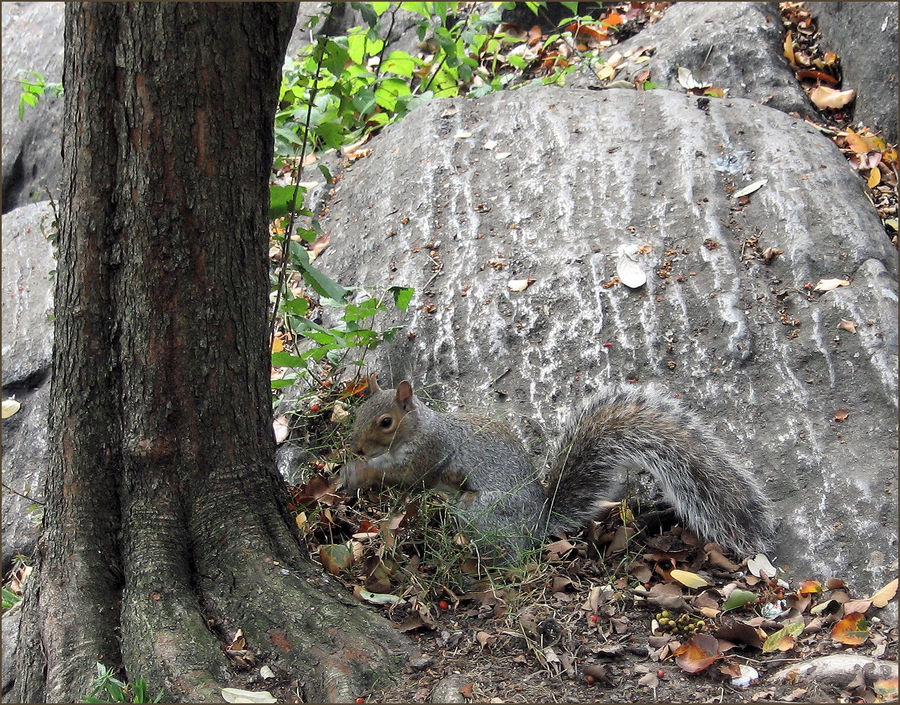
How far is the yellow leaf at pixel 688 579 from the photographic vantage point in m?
2.60

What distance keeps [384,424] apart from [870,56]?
3.76 meters

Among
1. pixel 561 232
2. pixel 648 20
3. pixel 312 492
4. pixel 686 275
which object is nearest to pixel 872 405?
pixel 686 275

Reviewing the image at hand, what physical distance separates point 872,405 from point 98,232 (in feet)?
8.55

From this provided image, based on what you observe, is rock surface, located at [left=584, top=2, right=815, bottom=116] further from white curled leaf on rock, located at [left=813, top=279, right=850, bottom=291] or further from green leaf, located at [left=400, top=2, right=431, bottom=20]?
white curled leaf on rock, located at [left=813, top=279, right=850, bottom=291]

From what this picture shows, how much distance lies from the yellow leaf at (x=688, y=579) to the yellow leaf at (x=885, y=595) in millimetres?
481

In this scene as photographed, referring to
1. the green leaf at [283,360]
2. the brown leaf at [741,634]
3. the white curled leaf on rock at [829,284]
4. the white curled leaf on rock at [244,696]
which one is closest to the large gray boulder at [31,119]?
the green leaf at [283,360]

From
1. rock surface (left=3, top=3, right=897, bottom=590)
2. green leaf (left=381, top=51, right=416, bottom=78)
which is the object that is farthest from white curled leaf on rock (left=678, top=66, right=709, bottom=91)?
green leaf (left=381, top=51, right=416, bottom=78)

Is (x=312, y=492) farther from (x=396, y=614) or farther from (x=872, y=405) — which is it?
(x=872, y=405)

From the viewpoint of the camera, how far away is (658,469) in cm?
276

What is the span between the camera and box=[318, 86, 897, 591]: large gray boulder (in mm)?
2936

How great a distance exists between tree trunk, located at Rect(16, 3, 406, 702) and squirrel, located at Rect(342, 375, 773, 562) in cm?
65

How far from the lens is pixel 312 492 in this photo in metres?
3.05

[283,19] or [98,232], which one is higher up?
[283,19]

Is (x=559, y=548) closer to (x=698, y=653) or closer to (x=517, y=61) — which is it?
(x=698, y=653)
